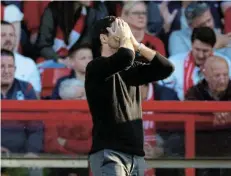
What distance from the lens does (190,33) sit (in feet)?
19.4

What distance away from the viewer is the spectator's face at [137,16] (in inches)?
236

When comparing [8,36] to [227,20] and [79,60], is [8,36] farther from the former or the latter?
[227,20]

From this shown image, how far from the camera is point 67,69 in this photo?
5.88 m

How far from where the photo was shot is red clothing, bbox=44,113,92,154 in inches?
180

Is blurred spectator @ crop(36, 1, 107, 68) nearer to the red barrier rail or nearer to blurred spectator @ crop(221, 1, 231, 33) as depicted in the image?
blurred spectator @ crop(221, 1, 231, 33)

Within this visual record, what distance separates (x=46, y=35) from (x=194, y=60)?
1.39 metres

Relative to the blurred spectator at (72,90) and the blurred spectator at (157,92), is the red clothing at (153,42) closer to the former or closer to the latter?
the blurred spectator at (157,92)

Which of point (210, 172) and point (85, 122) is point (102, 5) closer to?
point (85, 122)

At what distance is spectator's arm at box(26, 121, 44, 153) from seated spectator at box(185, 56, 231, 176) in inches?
43.9

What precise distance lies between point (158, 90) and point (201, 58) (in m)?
0.51

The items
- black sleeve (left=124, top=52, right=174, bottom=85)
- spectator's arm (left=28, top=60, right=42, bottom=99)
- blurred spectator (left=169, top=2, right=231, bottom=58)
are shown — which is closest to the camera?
black sleeve (left=124, top=52, right=174, bottom=85)

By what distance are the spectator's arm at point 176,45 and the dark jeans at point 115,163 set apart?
282 cm

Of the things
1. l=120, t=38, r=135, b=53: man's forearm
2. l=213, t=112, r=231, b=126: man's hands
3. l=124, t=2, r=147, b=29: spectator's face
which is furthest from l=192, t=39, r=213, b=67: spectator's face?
l=120, t=38, r=135, b=53: man's forearm

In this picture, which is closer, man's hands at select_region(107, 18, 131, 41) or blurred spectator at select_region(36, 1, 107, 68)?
man's hands at select_region(107, 18, 131, 41)
